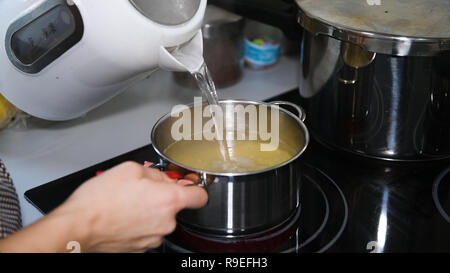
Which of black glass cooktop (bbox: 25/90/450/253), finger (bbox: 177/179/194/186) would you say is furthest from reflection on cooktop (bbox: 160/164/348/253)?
finger (bbox: 177/179/194/186)

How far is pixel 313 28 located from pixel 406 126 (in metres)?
0.22

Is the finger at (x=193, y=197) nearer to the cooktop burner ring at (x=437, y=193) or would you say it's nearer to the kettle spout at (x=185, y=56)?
the kettle spout at (x=185, y=56)

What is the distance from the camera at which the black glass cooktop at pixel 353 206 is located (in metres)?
0.76

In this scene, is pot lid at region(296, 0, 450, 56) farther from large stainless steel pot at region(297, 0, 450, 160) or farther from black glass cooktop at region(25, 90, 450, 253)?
black glass cooktop at region(25, 90, 450, 253)

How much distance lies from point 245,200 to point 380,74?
323 millimetres

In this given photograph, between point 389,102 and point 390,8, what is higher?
point 390,8

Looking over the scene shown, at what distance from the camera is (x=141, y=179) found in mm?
634

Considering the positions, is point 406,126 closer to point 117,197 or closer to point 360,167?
point 360,167

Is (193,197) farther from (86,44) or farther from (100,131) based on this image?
(100,131)

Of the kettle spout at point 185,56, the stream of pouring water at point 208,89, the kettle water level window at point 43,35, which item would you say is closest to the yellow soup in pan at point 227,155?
the stream of pouring water at point 208,89

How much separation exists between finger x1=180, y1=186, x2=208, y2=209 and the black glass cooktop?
10 cm

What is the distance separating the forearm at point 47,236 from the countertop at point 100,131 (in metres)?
0.23
